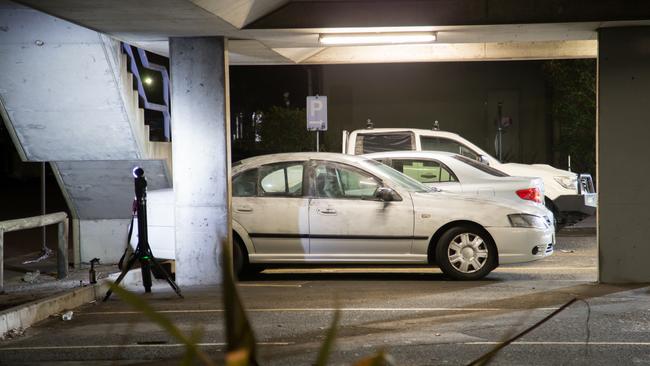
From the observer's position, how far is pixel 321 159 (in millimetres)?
12391

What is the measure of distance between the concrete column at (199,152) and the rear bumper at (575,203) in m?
7.37

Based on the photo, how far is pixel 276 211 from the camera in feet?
39.6

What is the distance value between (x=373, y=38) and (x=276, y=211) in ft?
8.19

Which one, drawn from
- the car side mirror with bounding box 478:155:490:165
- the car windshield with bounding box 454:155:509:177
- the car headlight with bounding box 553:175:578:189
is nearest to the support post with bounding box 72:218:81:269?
the car windshield with bounding box 454:155:509:177

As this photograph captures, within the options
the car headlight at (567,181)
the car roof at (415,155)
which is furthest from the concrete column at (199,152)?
Result: the car headlight at (567,181)

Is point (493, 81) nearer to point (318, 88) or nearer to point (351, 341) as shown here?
point (318, 88)

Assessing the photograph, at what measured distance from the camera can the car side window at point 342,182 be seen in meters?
12.2

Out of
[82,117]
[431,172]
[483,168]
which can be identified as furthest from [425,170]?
[82,117]

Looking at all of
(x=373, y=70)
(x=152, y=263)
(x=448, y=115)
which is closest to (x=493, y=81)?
(x=448, y=115)

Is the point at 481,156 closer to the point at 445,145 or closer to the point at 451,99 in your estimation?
the point at 445,145

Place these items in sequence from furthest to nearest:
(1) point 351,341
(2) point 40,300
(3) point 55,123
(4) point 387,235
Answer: (3) point 55,123, (4) point 387,235, (2) point 40,300, (1) point 351,341

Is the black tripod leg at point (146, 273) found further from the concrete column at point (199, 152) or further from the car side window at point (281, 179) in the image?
the car side window at point (281, 179)

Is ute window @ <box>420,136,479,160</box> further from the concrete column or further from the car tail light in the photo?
the concrete column

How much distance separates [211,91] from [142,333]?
12.9ft
